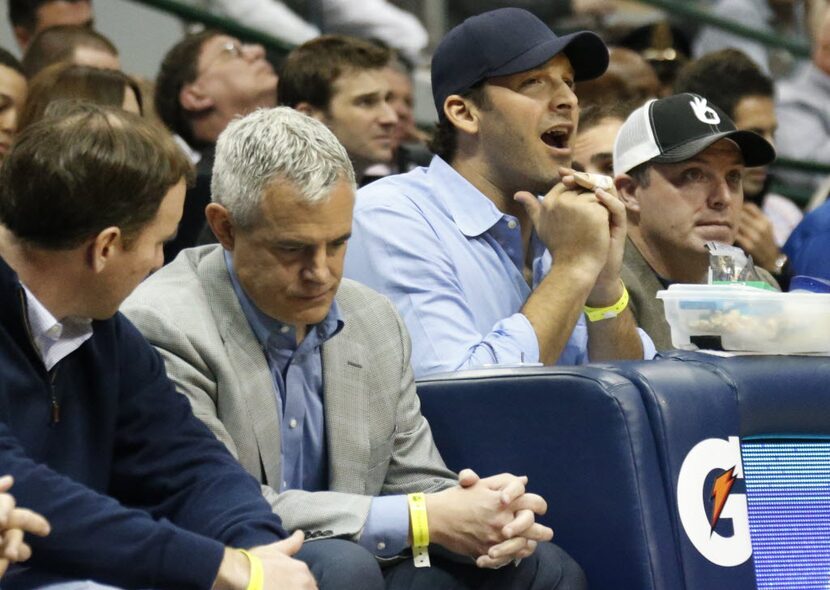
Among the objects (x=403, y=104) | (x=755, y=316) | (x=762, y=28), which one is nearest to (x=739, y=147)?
(x=755, y=316)

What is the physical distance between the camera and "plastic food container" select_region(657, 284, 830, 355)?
11.0 feet

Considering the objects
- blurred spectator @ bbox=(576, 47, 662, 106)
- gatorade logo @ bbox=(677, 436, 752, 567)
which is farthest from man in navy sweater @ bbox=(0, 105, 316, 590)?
blurred spectator @ bbox=(576, 47, 662, 106)

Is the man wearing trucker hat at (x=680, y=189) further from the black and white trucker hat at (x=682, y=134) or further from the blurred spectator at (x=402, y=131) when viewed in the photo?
the blurred spectator at (x=402, y=131)

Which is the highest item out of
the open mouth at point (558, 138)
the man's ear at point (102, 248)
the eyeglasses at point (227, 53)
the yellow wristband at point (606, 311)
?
the man's ear at point (102, 248)

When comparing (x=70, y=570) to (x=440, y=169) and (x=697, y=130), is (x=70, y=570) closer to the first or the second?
(x=440, y=169)

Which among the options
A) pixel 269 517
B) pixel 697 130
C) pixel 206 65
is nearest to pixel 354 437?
pixel 269 517

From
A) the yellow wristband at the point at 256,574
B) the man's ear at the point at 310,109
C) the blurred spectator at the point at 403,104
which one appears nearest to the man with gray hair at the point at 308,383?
the yellow wristband at the point at 256,574

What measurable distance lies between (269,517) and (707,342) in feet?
3.87

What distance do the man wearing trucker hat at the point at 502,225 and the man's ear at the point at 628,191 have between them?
372mm

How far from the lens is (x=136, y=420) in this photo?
110 inches

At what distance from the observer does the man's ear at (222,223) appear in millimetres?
3043

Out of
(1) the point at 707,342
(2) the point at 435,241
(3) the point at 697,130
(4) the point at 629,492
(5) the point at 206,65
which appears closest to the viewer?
(4) the point at 629,492

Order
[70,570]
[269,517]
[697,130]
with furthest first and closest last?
[697,130] < [269,517] < [70,570]

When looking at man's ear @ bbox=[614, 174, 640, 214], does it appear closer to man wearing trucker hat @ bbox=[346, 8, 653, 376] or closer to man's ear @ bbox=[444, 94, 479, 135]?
man wearing trucker hat @ bbox=[346, 8, 653, 376]
